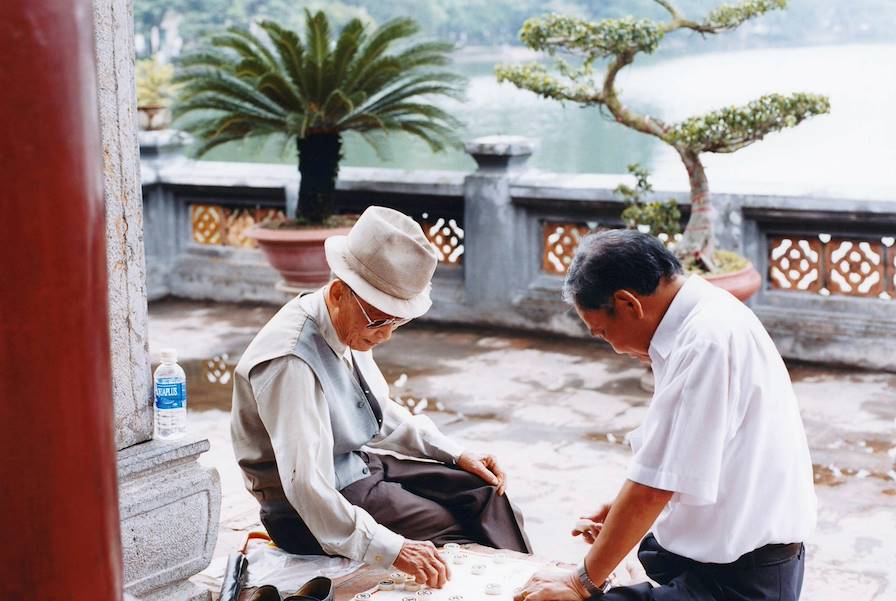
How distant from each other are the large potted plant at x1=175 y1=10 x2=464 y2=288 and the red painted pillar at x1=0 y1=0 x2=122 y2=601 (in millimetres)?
6556

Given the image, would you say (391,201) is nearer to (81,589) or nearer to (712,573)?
(712,573)

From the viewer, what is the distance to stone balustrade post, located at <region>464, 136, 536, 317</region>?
739 centimetres

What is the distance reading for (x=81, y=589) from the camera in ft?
2.07

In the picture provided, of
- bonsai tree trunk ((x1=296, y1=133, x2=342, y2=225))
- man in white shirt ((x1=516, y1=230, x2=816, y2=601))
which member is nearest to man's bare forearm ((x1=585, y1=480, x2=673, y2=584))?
man in white shirt ((x1=516, y1=230, x2=816, y2=601))

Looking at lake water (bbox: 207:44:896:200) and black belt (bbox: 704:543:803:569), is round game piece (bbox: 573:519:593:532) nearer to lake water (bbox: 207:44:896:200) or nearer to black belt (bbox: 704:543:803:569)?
black belt (bbox: 704:543:803:569)

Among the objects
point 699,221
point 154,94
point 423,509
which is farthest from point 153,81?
point 423,509

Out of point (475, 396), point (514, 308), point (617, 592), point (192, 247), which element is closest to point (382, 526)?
point (617, 592)

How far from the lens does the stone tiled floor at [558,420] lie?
4.23 meters

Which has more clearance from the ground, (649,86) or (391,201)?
(649,86)

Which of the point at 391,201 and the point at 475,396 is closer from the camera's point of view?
the point at 475,396

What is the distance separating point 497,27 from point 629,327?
438 inches

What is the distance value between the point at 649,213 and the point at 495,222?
1.26 metres

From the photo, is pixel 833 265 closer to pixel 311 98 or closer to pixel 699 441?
pixel 311 98

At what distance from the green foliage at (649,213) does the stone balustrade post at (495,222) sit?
37.7 inches
